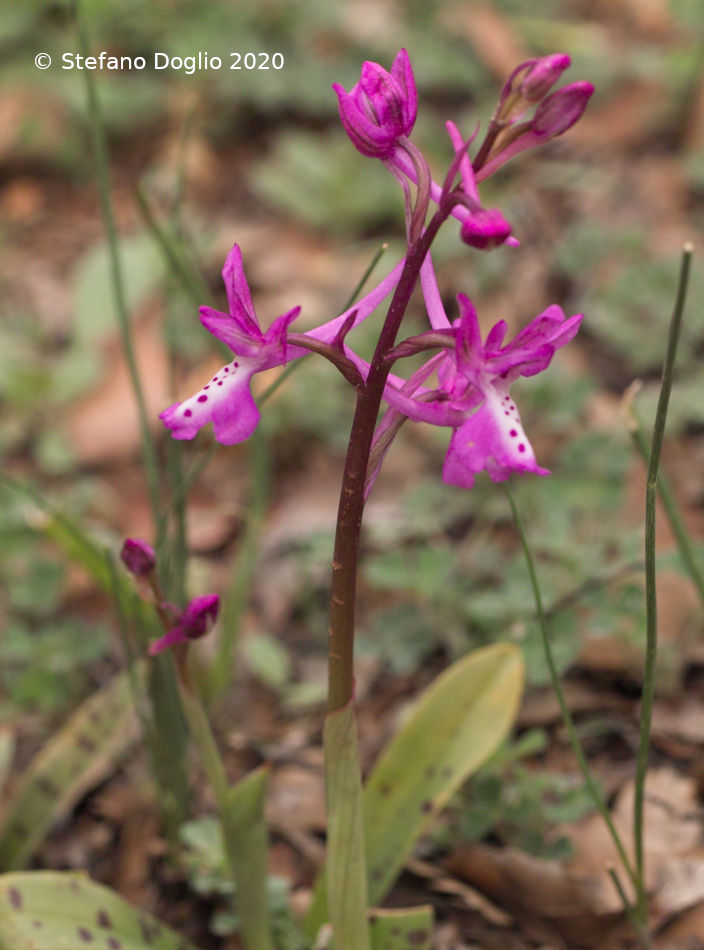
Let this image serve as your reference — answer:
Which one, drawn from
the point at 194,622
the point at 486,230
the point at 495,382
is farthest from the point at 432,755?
the point at 486,230

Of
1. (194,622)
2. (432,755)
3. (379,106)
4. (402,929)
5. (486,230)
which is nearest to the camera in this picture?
(486,230)

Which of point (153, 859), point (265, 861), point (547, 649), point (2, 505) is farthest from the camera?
point (2, 505)

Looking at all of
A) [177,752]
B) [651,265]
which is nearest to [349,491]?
[177,752]

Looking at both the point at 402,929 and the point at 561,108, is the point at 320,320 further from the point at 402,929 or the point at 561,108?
the point at 561,108

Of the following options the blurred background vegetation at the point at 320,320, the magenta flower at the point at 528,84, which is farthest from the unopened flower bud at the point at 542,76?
the blurred background vegetation at the point at 320,320

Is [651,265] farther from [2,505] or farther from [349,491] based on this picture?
[349,491]

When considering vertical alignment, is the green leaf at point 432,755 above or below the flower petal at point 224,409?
below

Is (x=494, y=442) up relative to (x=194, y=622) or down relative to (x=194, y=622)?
up

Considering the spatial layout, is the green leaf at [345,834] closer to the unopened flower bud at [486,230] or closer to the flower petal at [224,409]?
the flower petal at [224,409]
